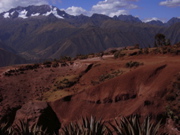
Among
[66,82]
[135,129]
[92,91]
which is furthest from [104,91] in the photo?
[135,129]

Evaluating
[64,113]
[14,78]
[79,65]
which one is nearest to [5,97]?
[14,78]

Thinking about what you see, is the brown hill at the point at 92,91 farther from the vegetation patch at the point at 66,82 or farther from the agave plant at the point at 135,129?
the agave plant at the point at 135,129

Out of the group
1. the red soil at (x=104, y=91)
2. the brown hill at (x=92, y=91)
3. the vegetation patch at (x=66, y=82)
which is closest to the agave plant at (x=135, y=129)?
the brown hill at (x=92, y=91)

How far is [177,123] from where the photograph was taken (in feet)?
52.5

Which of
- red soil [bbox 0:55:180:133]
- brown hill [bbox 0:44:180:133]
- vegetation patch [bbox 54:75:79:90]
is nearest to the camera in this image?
brown hill [bbox 0:44:180:133]

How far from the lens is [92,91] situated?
73.2ft

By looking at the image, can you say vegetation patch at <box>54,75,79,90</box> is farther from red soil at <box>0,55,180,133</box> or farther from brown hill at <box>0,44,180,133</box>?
red soil at <box>0,55,180,133</box>

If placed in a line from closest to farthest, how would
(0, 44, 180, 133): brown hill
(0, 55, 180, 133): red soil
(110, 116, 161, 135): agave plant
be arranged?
(110, 116, 161, 135): agave plant, (0, 44, 180, 133): brown hill, (0, 55, 180, 133): red soil

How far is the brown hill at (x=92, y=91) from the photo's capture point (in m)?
18.2

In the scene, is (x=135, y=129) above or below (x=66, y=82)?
below

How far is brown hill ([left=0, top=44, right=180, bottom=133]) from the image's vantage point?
1819 cm

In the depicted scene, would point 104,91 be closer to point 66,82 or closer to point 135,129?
point 66,82

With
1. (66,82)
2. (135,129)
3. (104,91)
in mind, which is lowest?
(104,91)

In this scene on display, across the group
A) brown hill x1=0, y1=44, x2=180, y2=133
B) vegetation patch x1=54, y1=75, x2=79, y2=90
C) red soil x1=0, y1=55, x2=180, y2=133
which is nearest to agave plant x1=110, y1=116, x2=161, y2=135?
brown hill x1=0, y1=44, x2=180, y2=133
